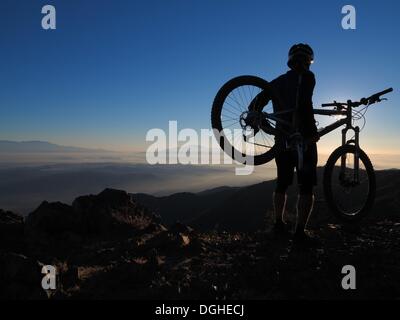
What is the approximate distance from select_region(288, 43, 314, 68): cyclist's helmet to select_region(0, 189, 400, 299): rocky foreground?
3.43 meters

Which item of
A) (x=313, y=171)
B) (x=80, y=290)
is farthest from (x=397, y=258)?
(x=80, y=290)

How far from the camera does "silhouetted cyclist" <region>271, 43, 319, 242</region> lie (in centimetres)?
788

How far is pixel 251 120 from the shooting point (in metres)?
8.02

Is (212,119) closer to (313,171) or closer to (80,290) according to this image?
(313,171)

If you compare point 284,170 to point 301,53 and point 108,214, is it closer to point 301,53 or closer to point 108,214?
point 301,53

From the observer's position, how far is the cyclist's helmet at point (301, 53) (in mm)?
7980

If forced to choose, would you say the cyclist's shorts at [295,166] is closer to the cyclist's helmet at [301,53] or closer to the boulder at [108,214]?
the cyclist's helmet at [301,53]

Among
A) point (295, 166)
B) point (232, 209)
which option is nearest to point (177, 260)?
point (295, 166)

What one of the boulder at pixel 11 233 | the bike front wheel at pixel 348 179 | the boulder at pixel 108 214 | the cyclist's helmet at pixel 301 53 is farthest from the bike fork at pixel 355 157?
the boulder at pixel 11 233

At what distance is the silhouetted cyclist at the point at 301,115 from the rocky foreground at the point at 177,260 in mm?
800

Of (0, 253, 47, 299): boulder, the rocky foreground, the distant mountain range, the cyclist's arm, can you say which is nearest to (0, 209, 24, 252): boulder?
the rocky foreground

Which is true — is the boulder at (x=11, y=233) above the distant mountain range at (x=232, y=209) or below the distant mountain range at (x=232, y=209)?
above
